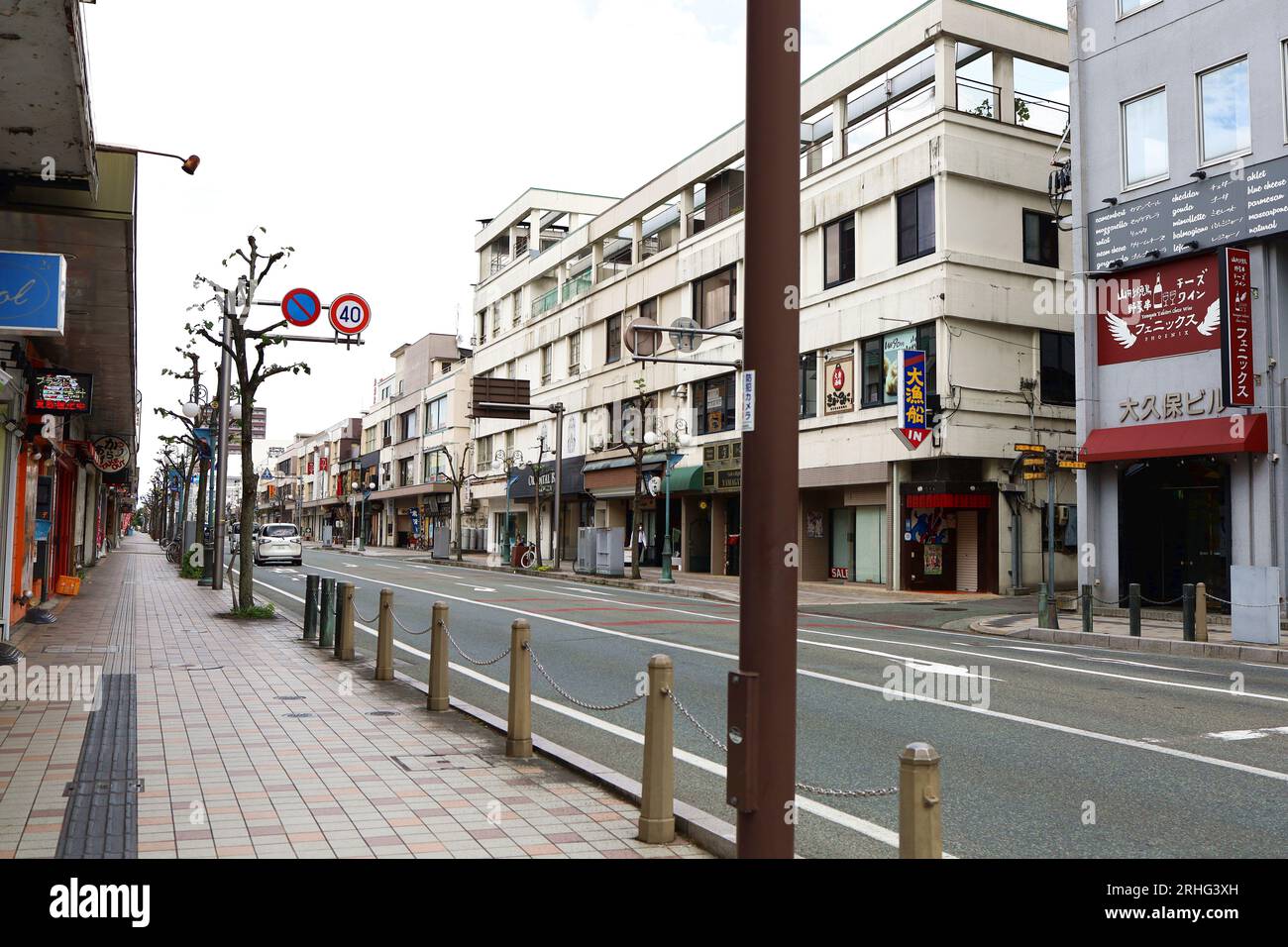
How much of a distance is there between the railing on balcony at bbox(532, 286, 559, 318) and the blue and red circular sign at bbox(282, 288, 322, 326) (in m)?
38.3

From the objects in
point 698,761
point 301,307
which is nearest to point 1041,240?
point 301,307

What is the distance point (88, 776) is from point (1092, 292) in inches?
873

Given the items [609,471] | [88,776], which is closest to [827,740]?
[88,776]

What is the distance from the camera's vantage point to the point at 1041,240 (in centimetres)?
3036

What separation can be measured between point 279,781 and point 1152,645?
560 inches

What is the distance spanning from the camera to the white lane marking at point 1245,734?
340 inches

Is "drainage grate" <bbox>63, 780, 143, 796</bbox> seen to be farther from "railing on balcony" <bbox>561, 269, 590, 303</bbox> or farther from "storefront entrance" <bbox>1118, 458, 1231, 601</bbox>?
"railing on balcony" <bbox>561, 269, 590, 303</bbox>

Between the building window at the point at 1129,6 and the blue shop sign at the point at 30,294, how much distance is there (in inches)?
869

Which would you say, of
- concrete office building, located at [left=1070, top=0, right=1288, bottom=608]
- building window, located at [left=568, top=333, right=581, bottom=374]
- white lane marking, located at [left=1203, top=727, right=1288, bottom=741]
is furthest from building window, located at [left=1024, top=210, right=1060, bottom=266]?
building window, located at [left=568, top=333, right=581, bottom=374]

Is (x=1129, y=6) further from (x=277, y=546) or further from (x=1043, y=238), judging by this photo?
(x=277, y=546)

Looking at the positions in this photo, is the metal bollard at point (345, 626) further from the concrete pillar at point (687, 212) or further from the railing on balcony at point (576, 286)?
the railing on balcony at point (576, 286)

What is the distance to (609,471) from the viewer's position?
45.8m
